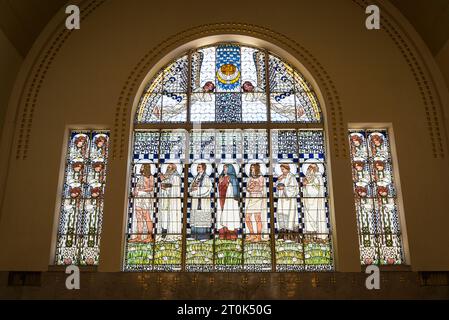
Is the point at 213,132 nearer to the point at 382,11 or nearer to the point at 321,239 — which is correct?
the point at 321,239

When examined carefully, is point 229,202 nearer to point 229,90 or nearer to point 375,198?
point 229,90

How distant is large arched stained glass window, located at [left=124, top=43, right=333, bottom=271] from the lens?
8758 millimetres

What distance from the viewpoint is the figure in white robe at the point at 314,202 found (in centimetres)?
886

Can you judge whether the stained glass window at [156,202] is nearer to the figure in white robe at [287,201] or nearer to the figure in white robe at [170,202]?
the figure in white robe at [170,202]

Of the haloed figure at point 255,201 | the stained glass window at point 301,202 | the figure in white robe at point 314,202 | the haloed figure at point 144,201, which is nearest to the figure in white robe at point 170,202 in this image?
the haloed figure at point 144,201

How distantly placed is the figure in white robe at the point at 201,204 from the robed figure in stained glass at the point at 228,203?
19cm

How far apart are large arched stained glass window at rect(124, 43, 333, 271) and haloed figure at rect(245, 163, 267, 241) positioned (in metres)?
0.02

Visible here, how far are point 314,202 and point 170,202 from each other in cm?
226

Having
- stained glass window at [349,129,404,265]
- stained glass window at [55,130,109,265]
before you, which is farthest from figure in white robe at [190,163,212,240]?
stained glass window at [349,129,404,265]

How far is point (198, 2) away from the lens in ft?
32.8

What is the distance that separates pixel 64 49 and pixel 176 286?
4.47 meters

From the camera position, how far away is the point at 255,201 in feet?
29.7

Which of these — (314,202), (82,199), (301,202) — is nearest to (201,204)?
(301,202)
